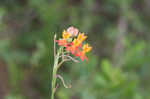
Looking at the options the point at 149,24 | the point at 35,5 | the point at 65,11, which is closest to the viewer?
the point at 35,5

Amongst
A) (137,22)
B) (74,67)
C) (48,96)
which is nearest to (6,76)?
(48,96)

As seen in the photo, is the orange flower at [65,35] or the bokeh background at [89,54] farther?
the bokeh background at [89,54]

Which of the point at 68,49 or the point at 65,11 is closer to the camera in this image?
the point at 68,49

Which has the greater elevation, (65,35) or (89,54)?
(65,35)

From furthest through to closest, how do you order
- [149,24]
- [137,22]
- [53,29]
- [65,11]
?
[149,24], [137,22], [65,11], [53,29]

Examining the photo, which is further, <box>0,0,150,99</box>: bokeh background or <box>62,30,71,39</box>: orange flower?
<box>0,0,150,99</box>: bokeh background

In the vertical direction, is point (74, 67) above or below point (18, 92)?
above

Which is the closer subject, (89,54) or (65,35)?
(65,35)

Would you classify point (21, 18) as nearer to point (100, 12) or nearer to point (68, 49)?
point (100, 12)
